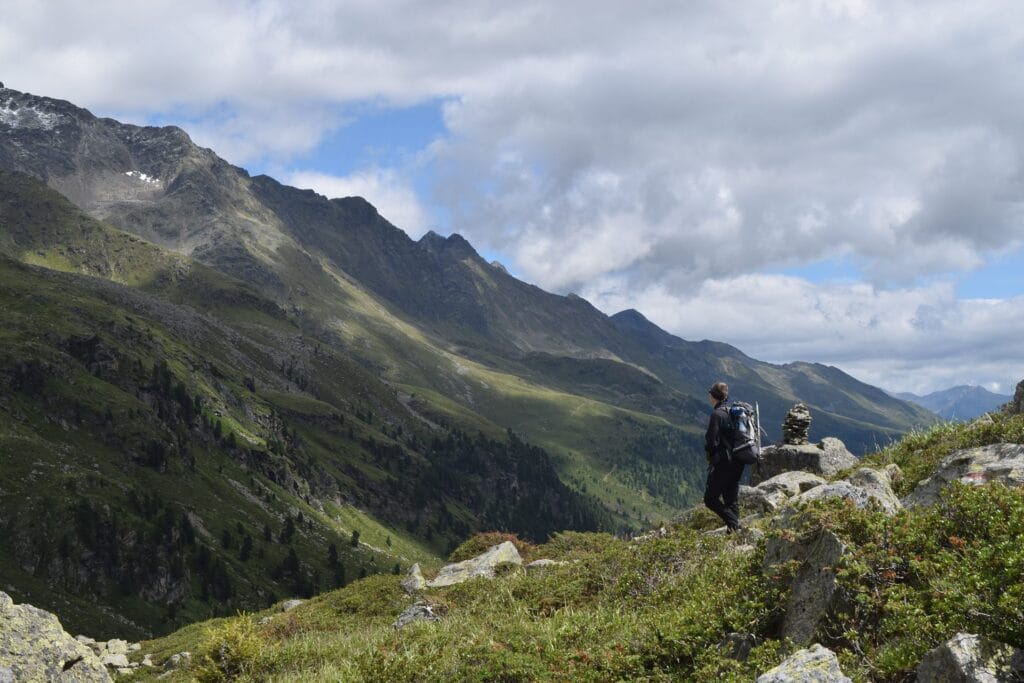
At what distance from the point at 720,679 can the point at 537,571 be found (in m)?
13.3

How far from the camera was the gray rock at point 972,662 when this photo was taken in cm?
658

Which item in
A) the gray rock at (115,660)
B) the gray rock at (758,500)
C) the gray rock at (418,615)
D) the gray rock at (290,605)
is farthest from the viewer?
the gray rock at (290,605)

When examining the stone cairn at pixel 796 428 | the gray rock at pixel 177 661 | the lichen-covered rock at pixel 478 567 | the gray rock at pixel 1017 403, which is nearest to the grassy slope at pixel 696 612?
the gray rock at pixel 1017 403

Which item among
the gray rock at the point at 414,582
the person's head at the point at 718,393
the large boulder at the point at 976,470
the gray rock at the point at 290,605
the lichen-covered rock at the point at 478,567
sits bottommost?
the gray rock at the point at 290,605

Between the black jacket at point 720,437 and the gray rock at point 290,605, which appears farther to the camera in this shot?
the gray rock at point 290,605

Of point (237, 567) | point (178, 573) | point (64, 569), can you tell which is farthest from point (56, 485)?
point (237, 567)

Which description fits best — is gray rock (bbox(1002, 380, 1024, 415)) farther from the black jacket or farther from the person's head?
the black jacket

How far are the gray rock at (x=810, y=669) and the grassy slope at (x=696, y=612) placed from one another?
46cm

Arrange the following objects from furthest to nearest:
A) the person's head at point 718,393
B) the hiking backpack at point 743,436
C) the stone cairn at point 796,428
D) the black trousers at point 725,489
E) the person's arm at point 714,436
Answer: the stone cairn at point 796,428 → the person's head at point 718,393 → the person's arm at point 714,436 → the black trousers at point 725,489 → the hiking backpack at point 743,436

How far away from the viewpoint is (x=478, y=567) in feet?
82.7

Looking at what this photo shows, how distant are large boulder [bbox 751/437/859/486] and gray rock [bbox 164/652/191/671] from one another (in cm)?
2511

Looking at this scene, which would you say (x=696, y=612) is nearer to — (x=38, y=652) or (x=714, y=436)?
(x=714, y=436)

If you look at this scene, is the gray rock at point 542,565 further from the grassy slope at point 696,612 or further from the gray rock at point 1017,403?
the gray rock at point 1017,403

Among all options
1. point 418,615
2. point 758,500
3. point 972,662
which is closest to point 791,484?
point 758,500
